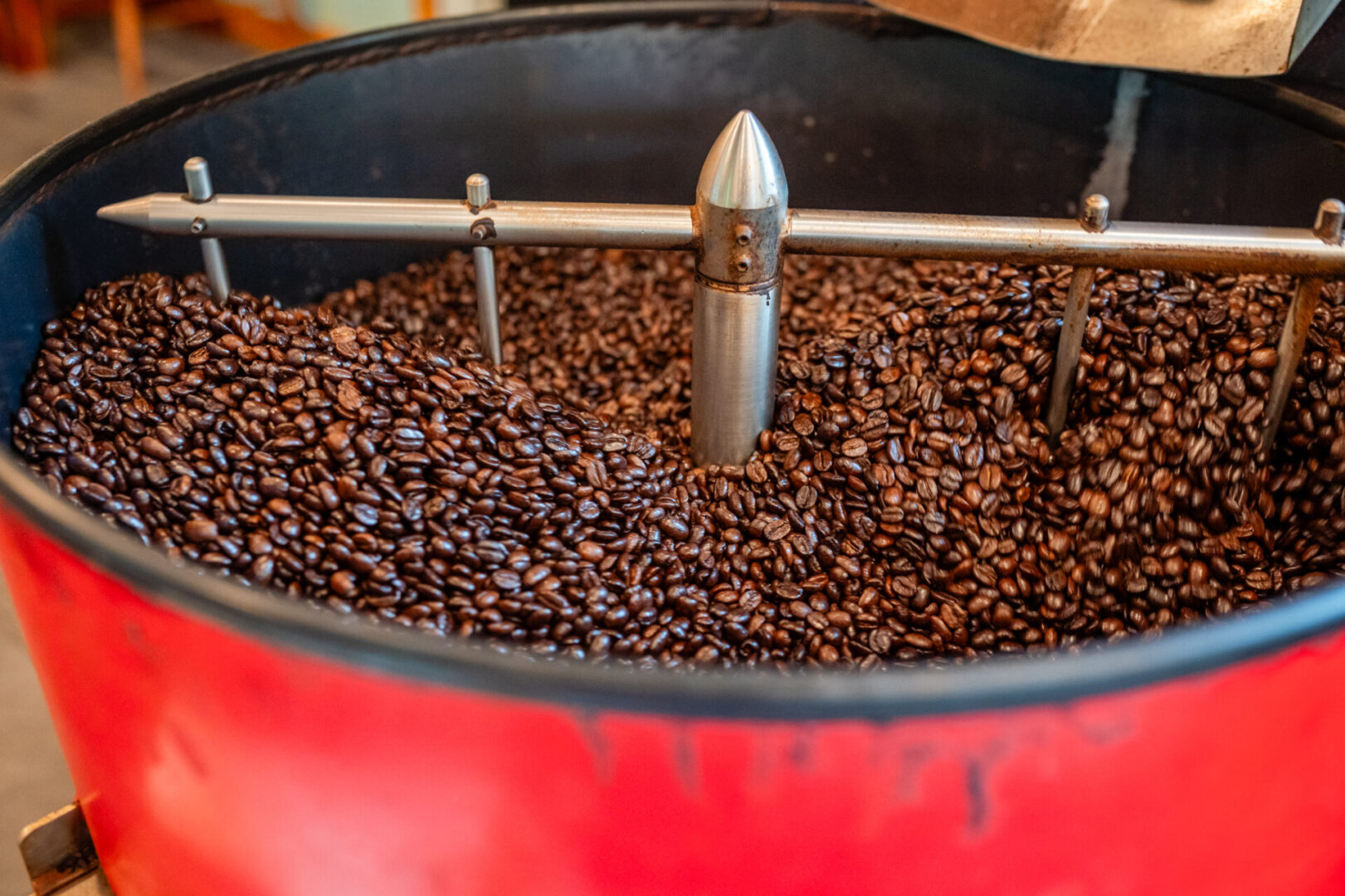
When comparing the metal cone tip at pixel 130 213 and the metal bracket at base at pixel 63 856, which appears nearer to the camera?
the metal bracket at base at pixel 63 856

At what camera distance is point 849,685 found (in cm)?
65

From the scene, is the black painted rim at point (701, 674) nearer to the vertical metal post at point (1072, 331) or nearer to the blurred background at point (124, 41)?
the vertical metal post at point (1072, 331)

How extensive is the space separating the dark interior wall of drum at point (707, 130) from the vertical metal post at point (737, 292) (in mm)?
652

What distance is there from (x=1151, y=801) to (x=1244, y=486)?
26.0 inches

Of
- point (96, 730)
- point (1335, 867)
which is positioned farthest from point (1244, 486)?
point (96, 730)

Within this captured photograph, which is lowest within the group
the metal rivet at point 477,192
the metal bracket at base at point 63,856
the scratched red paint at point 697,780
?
the metal bracket at base at point 63,856

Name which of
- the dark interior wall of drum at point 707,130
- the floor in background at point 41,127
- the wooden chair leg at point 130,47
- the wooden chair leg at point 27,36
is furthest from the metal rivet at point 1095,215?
the wooden chair leg at point 27,36

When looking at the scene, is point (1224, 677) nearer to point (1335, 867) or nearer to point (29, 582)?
point (1335, 867)

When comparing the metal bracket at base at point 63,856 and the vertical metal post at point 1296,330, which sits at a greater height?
the vertical metal post at point 1296,330

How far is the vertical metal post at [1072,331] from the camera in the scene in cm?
124

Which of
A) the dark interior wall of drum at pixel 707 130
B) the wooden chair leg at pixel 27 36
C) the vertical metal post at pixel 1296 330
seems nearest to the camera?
the vertical metal post at pixel 1296 330

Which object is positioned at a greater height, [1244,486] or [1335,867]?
[1244,486]

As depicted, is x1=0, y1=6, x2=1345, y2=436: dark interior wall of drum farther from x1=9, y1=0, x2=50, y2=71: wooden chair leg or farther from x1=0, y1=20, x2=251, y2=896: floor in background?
x1=9, y1=0, x2=50, y2=71: wooden chair leg

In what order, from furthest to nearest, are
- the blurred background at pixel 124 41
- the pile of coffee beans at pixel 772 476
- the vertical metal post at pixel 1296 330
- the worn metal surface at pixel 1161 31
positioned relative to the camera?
the blurred background at pixel 124 41 → the worn metal surface at pixel 1161 31 → the vertical metal post at pixel 1296 330 → the pile of coffee beans at pixel 772 476
